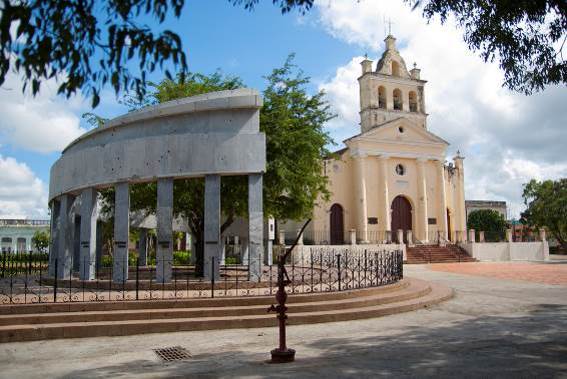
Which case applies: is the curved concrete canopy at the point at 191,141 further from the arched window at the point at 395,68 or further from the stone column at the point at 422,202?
the arched window at the point at 395,68

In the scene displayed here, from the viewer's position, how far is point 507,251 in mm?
36344

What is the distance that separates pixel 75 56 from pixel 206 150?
349 inches

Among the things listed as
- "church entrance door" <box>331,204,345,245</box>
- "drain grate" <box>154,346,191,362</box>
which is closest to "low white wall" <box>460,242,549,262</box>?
"church entrance door" <box>331,204,345,245</box>

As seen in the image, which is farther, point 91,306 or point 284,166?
point 284,166

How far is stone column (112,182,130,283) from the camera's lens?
13.3 meters

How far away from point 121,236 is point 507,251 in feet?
103

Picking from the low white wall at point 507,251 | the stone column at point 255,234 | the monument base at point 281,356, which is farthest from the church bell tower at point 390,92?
the monument base at point 281,356

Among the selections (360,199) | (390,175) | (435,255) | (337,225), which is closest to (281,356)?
(435,255)

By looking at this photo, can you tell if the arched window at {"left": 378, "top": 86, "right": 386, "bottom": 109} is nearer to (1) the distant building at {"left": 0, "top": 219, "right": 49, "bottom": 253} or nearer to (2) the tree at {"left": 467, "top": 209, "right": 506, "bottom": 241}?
(2) the tree at {"left": 467, "top": 209, "right": 506, "bottom": 241}

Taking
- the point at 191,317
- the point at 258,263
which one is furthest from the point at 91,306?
the point at 258,263

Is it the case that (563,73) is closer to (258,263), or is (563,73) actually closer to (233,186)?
(258,263)

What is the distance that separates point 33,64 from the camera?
385 cm

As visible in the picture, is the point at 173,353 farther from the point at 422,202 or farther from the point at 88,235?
the point at 422,202

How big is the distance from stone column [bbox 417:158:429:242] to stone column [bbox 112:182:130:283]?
102 feet
